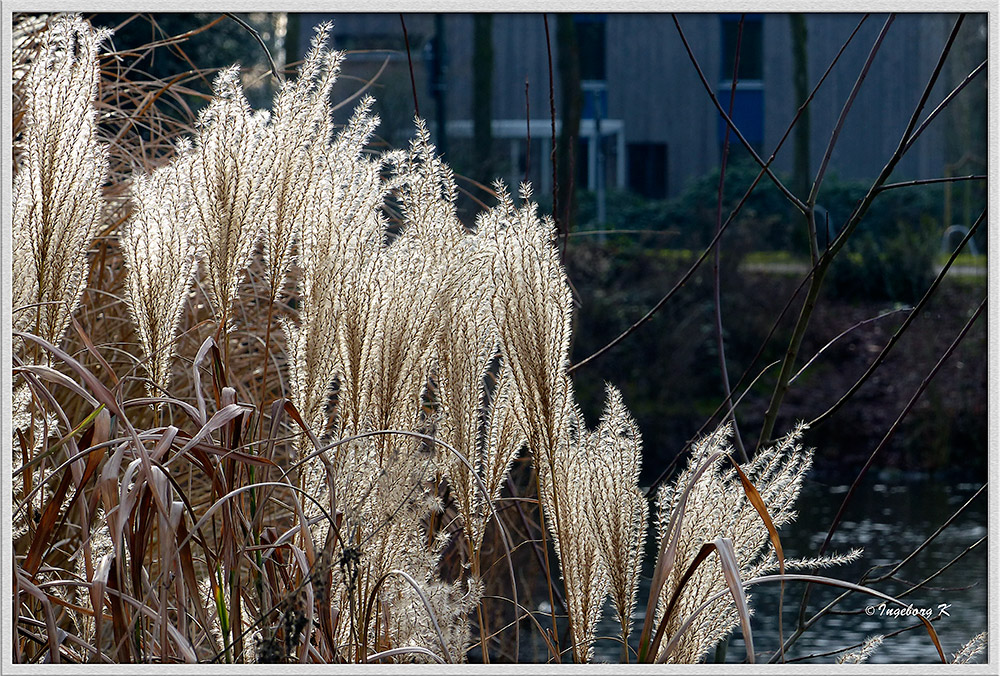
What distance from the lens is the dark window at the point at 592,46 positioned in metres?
18.2

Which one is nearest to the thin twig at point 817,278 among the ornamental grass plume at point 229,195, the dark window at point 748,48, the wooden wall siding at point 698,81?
the ornamental grass plume at point 229,195

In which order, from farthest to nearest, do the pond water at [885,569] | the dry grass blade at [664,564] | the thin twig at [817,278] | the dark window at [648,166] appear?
the dark window at [648,166] < the pond water at [885,569] < the thin twig at [817,278] < the dry grass blade at [664,564]

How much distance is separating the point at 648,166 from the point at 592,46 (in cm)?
254

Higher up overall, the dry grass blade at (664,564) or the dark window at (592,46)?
the dark window at (592,46)

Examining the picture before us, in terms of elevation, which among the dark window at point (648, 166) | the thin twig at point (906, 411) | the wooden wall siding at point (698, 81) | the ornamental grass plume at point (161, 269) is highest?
the wooden wall siding at point (698, 81)

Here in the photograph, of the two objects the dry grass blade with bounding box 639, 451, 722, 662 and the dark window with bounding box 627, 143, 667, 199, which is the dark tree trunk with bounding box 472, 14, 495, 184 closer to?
the dark window with bounding box 627, 143, 667, 199

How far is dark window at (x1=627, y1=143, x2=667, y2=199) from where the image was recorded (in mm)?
19406

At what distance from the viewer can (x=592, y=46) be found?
1944 centimetres

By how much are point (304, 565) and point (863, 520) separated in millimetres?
8575

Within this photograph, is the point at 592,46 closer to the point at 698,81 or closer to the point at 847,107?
the point at 698,81

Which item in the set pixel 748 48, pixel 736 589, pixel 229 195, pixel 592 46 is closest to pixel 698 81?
pixel 748 48

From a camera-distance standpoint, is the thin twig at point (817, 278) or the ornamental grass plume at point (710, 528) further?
the thin twig at point (817, 278)

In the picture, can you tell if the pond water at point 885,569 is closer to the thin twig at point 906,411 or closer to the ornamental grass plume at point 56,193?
the thin twig at point 906,411

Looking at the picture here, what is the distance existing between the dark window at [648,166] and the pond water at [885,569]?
32.4 feet
